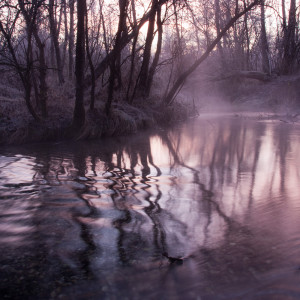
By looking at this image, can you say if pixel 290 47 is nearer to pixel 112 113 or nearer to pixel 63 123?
pixel 112 113

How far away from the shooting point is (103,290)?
186 centimetres

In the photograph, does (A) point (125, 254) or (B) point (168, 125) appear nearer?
(A) point (125, 254)

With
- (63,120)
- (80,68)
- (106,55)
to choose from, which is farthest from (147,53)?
(63,120)

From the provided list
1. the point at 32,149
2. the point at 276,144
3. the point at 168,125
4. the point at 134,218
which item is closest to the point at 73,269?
the point at 134,218

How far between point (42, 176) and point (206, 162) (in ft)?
8.22

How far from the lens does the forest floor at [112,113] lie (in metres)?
7.70

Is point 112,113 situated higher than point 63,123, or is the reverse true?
point 112,113

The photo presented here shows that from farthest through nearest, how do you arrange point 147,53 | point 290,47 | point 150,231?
point 290,47, point 147,53, point 150,231

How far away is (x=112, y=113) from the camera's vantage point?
9.05 metres

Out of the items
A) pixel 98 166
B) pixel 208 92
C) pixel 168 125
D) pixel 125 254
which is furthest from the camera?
pixel 208 92

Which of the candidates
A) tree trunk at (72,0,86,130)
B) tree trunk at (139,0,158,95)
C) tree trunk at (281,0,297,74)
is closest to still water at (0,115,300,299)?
tree trunk at (72,0,86,130)

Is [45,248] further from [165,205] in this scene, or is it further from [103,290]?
[165,205]

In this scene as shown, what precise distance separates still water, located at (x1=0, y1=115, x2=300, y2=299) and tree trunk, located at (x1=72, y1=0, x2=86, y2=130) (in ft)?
9.66

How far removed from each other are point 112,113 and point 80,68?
5.60ft
